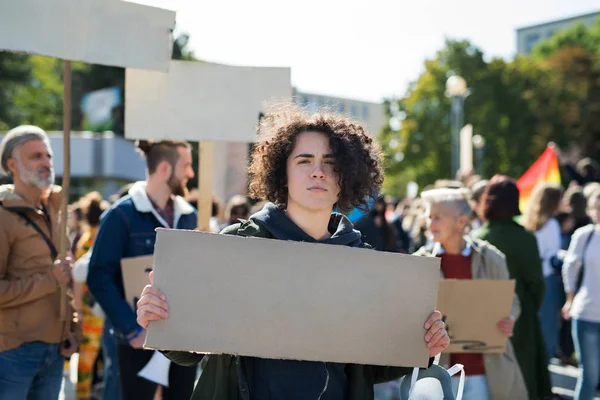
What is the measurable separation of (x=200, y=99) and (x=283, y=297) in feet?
8.99

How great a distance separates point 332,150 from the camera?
2676 millimetres

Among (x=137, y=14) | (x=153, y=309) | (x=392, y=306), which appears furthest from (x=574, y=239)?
(x=153, y=309)

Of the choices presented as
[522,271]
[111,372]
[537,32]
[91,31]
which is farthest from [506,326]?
[537,32]

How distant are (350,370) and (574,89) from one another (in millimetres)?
41609

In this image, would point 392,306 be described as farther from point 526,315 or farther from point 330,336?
point 526,315

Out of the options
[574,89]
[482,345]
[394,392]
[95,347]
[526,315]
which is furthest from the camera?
[574,89]

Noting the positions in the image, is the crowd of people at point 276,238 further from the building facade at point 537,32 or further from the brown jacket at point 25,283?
the building facade at point 537,32

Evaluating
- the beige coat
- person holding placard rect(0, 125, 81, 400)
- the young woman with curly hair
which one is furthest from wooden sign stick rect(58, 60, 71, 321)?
the beige coat

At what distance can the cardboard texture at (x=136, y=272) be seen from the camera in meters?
4.32

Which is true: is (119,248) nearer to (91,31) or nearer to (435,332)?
(91,31)

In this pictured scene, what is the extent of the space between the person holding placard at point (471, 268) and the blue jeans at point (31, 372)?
2112 millimetres

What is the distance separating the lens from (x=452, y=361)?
4363 millimetres

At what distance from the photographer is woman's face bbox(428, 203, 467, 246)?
4.48 m

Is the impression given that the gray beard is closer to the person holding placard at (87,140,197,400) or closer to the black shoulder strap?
the black shoulder strap
